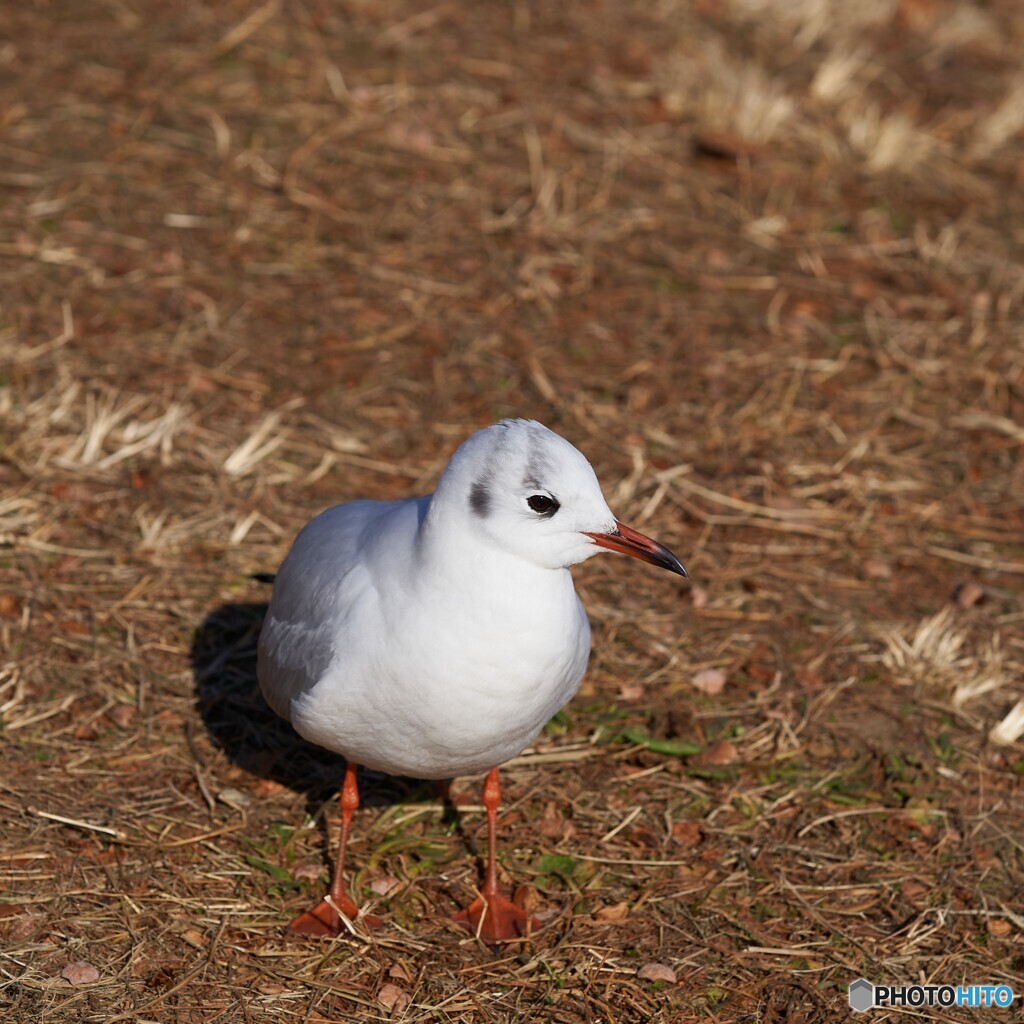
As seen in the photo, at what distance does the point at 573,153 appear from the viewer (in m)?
9.22

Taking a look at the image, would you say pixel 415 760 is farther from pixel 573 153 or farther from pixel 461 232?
pixel 573 153

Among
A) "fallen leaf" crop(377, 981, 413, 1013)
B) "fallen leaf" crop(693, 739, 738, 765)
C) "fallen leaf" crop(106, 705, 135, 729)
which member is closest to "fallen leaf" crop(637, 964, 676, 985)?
"fallen leaf" crop(377, 981, 413, 1013)

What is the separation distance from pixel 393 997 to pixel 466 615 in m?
1.30

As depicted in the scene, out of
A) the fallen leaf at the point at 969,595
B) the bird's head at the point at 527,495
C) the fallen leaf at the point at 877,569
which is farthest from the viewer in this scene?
the fallen leaf at the point at 877,569

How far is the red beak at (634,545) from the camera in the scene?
4.08 m

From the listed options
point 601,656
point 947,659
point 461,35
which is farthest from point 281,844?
point 461,35

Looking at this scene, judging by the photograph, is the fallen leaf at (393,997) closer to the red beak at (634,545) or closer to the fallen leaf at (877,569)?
the red beak at (634,545)

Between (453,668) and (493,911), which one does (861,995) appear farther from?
(453,668)

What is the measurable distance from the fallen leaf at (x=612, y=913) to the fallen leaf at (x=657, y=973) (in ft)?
0.81

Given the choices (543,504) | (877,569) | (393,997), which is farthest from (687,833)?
(877,569)

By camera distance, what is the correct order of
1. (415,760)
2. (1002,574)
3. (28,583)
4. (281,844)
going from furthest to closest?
1. (1002,574)
2. (28,583)
3. (281,844)
4. (415,760)

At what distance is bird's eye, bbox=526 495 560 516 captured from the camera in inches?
156

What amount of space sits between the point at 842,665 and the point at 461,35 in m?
6.22

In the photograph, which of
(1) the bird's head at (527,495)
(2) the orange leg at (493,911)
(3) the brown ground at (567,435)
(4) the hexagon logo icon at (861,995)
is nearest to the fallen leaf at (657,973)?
(3) the brown ground at (567,435)
